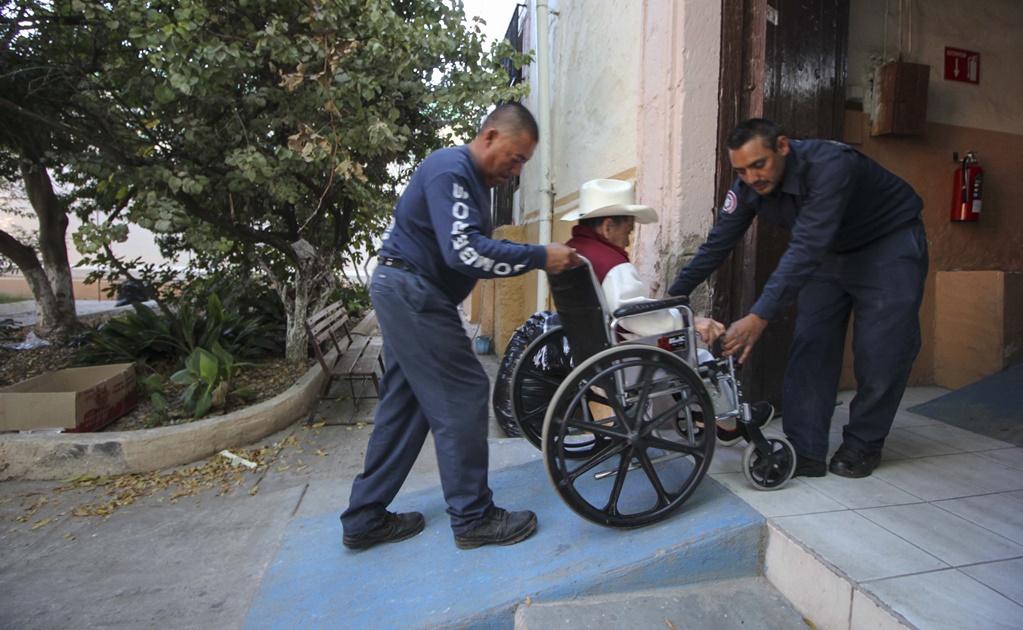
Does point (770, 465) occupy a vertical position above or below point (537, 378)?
below

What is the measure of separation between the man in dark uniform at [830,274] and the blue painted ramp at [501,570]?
589mm

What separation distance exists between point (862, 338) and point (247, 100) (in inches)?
182

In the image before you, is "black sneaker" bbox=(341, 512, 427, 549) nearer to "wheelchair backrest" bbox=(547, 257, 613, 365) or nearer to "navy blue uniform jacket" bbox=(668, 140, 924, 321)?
"wheelchair backrest" bbox=(547, 257, 613, 365)

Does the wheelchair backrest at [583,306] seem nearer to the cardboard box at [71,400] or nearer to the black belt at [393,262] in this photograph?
the black belt at [393,262]

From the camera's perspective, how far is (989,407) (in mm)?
3414

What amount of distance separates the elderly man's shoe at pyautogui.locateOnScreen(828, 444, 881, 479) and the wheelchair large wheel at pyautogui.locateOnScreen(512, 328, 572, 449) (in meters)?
1.21

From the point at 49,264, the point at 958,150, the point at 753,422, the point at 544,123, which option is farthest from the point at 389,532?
the point at 49,264

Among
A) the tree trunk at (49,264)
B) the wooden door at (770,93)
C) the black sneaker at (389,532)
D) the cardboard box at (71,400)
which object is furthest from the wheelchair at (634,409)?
the tree trunk at (49,264)

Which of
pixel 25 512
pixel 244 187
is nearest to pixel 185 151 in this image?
pixel 244 187

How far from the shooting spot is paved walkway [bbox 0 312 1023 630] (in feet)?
6.18

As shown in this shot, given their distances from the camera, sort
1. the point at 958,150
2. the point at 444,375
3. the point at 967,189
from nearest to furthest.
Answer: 1. the point at 444,375
2. the point at 967,189
3. the point at 958,150

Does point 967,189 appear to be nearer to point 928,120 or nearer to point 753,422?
point 928,120

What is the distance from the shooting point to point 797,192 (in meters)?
2.35

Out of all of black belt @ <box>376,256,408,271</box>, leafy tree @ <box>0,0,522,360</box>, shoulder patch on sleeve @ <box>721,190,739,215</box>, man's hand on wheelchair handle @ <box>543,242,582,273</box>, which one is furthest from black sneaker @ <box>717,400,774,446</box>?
leafy tree @ <box>0,0,522,360</box>
